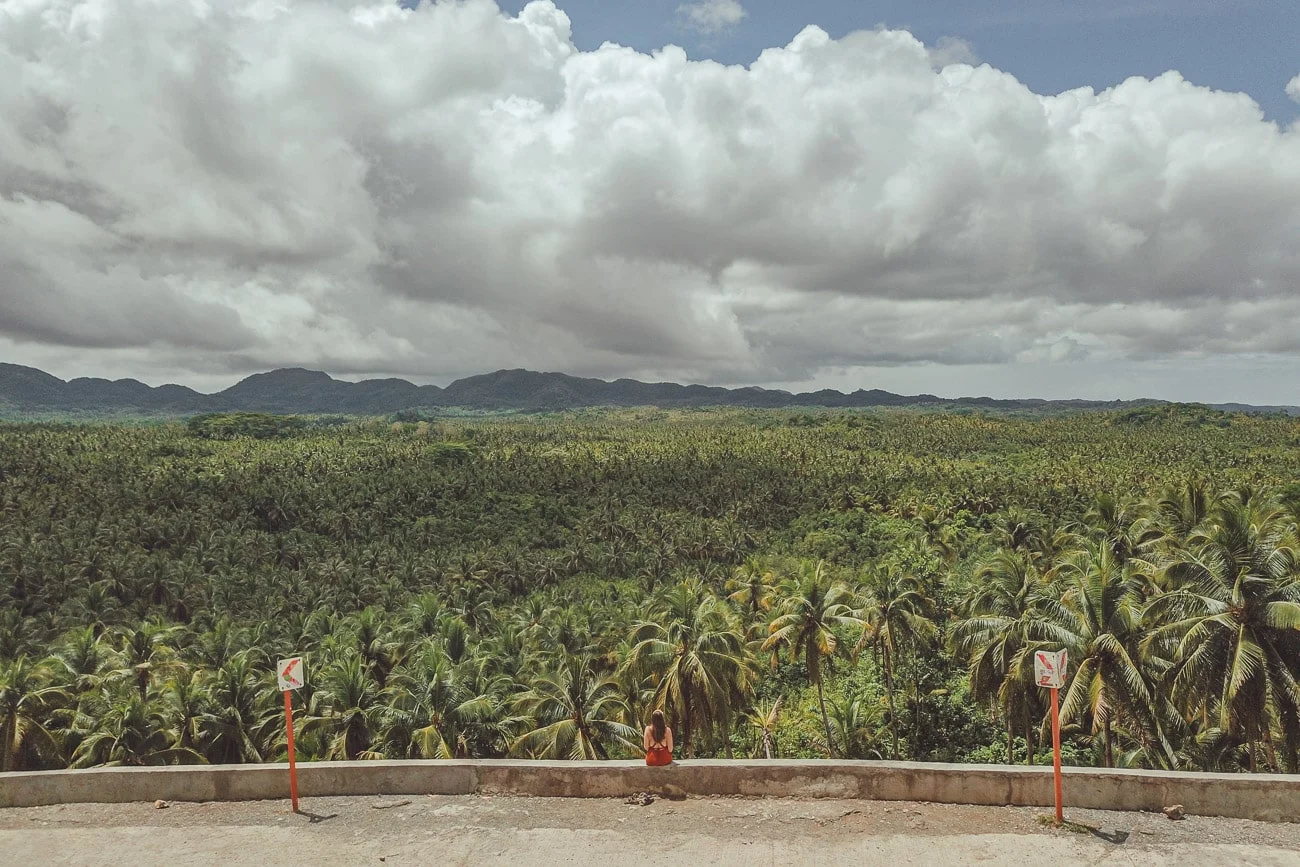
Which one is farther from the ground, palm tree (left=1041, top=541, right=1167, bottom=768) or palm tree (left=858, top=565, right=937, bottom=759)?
palm tree (left=1041, top=541, right=1167, bottom=768)

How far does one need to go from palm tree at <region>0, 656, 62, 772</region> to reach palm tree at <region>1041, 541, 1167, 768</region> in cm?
3532

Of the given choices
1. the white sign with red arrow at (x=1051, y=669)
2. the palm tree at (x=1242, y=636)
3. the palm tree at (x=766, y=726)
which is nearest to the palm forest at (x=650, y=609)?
the palm tree at (x=1242, y=636)

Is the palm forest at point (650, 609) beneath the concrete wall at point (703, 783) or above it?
beneath

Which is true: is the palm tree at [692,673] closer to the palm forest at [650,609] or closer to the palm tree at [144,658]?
the palm forest at [650,609]

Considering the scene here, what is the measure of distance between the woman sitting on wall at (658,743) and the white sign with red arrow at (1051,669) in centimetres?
557

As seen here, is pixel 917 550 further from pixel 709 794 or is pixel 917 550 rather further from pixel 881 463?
pixel 881 463

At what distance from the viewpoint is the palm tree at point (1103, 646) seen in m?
20.1

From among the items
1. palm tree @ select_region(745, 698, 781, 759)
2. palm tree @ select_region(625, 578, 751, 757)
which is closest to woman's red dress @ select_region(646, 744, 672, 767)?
palm tree @ select_region(625, 578, 751, 757)

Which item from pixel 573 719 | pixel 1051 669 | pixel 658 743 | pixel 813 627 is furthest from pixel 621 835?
pixel 813 627

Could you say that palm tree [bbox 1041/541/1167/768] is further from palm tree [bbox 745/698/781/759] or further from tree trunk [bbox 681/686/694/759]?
palm tree [bbox 745/698/781/759]

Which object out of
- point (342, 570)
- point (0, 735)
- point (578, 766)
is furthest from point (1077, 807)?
point (342, 570)

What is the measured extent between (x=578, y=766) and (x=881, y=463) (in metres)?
128

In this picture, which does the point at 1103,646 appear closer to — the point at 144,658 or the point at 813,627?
the point at 813,627

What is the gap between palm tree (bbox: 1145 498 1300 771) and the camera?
16500mm
